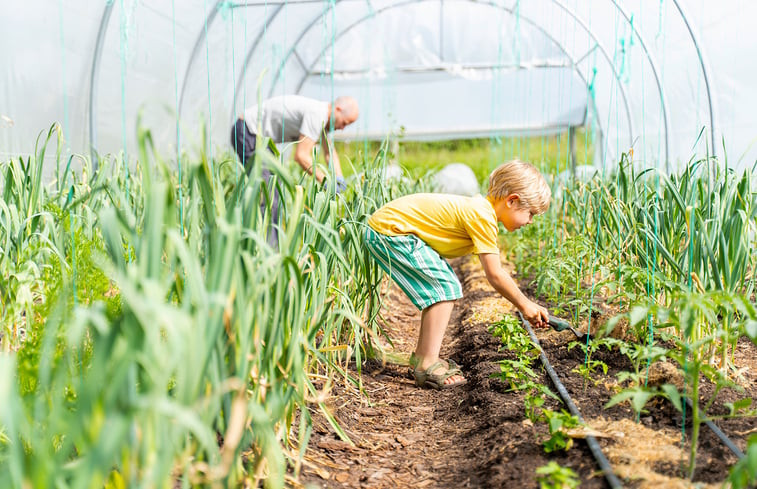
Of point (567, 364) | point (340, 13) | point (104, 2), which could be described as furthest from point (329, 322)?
point (340, 13)

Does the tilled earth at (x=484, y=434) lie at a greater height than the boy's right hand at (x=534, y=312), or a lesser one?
lesser

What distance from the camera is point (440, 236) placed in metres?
2.46

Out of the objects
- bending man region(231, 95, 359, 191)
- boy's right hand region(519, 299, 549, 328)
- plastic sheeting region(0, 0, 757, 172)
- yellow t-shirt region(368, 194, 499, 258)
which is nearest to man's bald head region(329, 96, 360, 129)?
bending man region(231, 95, 359, 191)

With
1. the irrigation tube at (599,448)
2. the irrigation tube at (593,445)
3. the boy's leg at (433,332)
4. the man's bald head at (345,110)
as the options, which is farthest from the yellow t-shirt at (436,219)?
the man's bald head at (345,110)

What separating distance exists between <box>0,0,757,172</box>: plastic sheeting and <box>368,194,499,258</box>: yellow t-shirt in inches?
22.8

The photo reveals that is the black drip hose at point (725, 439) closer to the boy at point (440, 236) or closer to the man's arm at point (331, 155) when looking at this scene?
the boy at point (440, 236)

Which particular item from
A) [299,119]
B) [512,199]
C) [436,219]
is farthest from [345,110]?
[512,199]

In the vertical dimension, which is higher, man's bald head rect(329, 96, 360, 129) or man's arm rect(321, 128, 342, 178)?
man's bald head rect(329, 96, 360, 129)

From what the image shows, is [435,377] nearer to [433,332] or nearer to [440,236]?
[433,332]

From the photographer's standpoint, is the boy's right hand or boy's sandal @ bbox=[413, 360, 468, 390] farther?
boy's sandal @ bbox=[413, 360, 468, 390]

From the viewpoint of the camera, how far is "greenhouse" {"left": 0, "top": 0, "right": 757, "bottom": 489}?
3.22ft

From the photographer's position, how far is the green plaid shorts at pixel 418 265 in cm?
241

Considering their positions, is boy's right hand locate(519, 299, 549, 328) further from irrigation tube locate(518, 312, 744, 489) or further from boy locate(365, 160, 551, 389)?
irrigation tube locate(518, 312, 744, 489)

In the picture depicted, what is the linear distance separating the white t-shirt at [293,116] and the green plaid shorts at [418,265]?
1454mm
